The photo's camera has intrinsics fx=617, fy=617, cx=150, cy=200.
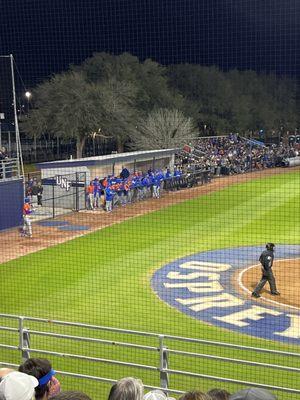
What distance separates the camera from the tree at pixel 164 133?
97.8 feet

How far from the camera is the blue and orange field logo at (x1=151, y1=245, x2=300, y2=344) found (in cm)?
846

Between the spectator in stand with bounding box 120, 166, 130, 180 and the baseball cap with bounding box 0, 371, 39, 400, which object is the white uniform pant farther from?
the baseball cap with bounding box 0, 371, 39, 400

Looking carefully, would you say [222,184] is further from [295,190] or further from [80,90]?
[80,90]

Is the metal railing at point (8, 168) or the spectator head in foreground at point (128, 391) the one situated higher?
the spectator head in foreground at point (128, 391)

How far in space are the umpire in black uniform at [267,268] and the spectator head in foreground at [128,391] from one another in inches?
275

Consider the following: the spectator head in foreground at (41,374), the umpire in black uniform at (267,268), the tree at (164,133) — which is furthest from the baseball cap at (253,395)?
the tree at (164,133)

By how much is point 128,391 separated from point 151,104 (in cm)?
3603

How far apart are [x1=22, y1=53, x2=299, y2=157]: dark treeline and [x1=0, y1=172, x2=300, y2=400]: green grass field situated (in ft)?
43.1

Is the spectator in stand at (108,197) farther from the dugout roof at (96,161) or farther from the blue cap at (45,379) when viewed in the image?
the blue cap at (45,379)

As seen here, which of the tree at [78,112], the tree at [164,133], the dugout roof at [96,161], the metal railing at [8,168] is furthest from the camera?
the tree at [78,112]

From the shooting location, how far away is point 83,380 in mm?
6602

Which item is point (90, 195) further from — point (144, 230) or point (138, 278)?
point (138, 278)

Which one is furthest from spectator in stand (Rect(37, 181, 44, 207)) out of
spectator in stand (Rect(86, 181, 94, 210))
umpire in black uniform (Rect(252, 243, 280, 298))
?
umpire in black uniform (Rect(252, 243, 280, 298))

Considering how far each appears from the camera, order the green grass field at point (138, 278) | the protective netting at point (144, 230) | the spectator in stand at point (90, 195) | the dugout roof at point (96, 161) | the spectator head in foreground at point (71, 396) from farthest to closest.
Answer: the dugout roof at point (96, 161), the spectator in stand at point (90, 195), the green grass field at point (138, 278), the protective netting at point (144, 230), the spectator head in foreground at point (71, 396)
